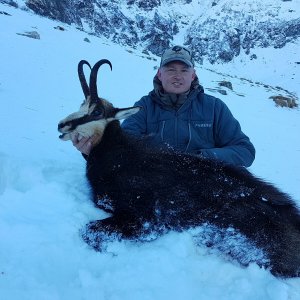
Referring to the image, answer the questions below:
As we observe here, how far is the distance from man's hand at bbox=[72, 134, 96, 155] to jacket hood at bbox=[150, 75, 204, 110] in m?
1.08

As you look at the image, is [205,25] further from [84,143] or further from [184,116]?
[84,143]

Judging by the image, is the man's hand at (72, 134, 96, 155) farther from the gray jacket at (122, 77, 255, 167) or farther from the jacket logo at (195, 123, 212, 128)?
the jacket logo at (195, 123, 212, 128)

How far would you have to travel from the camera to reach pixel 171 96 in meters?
4.83

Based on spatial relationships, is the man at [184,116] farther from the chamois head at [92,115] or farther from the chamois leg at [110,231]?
the chamois leg at [110,231]

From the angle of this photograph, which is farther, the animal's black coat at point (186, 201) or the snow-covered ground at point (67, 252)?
the animal's black coat at point (186, 201)

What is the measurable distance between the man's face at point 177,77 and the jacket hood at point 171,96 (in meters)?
0.06

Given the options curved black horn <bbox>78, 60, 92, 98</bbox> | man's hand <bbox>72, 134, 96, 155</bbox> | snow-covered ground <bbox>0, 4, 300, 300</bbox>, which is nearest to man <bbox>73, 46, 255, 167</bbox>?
man's hand <bbox>72, 134, 96, 155</bbox>

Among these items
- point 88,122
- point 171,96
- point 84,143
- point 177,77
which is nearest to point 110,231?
point 84,143

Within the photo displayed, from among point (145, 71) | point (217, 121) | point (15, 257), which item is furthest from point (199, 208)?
point (145, 71)

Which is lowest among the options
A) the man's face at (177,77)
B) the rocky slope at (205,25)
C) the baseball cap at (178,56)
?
the rocky slope at (205,25)

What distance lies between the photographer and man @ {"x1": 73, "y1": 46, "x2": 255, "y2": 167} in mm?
4742

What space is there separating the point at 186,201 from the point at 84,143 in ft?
4.33

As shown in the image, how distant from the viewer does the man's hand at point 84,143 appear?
419cm

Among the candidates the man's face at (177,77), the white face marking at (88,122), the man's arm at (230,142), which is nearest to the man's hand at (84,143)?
the white face marking at (88,122)
